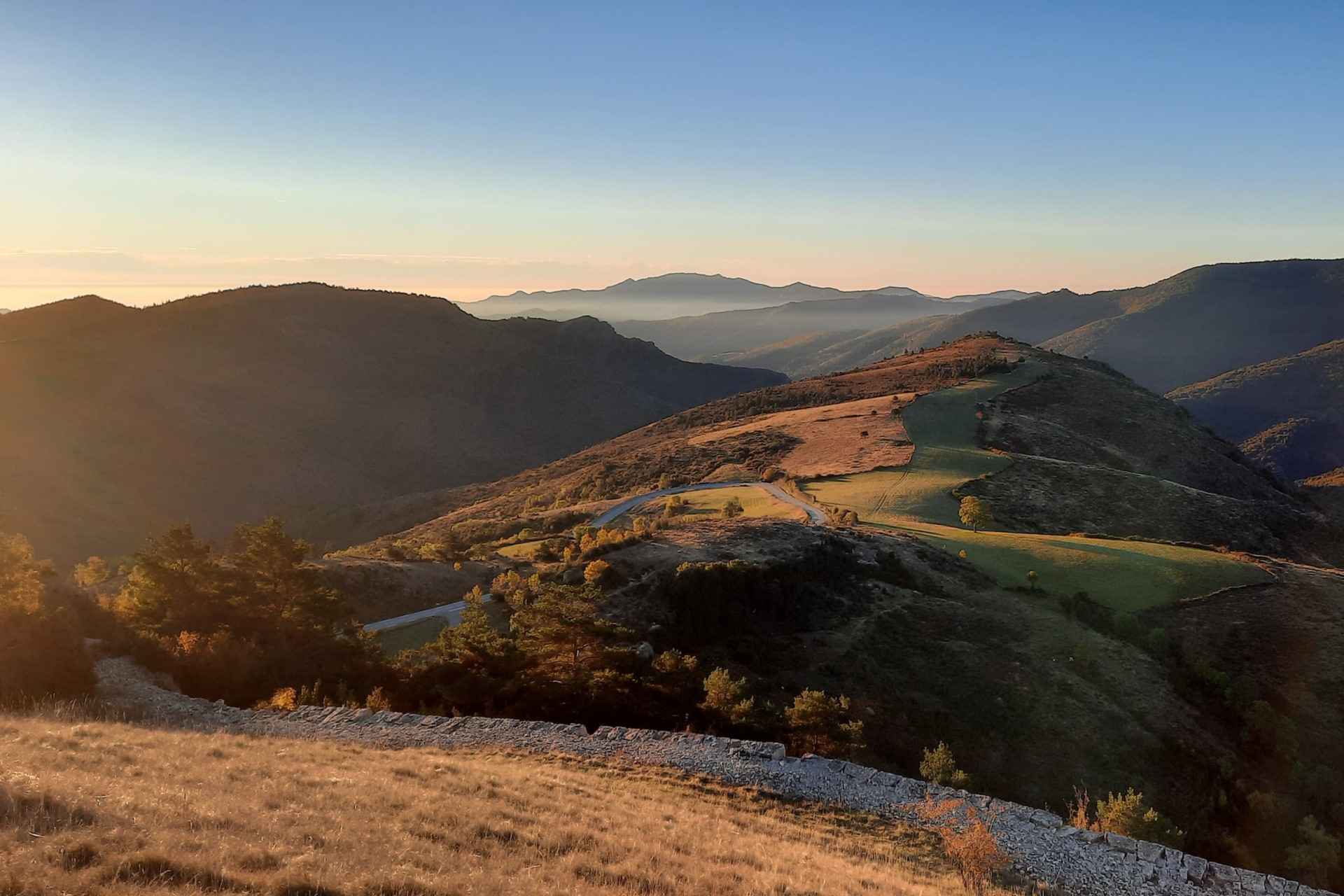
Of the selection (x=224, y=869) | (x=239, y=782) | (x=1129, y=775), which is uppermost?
(x=224, y=869)

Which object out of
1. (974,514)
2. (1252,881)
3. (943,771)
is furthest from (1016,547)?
(1252,881)

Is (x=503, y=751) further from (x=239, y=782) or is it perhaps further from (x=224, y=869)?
(x=224, y=869)

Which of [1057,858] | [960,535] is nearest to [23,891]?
[1057,858]

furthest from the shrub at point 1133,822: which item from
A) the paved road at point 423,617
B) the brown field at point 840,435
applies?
the brown field at point 840,435

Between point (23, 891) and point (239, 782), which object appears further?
point (239, 782)

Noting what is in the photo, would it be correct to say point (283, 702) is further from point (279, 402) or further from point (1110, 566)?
point (279, 402)

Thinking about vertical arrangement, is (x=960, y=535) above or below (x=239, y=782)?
below
